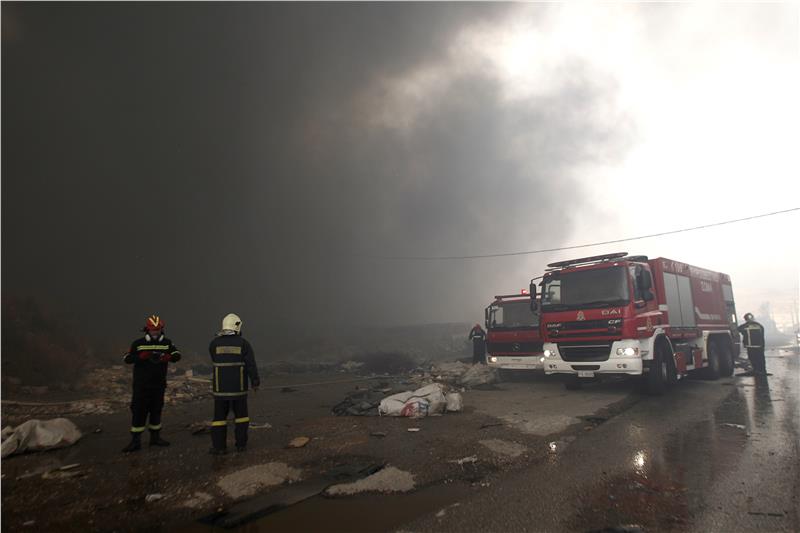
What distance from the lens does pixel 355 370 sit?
17672 mm

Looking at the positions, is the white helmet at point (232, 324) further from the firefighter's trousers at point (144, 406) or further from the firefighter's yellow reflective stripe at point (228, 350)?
the firefighter's trousers at point (144, 406)

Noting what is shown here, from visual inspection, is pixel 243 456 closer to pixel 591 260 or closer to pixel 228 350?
pixel 228 350

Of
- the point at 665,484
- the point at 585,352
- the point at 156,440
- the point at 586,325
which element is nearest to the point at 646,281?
the point at 586,325

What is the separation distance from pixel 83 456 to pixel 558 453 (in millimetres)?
5564

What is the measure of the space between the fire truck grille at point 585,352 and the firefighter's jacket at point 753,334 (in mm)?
6429

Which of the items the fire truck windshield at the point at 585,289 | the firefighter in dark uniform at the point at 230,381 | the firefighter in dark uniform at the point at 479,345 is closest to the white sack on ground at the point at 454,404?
the fire truck windshield at the point at 585,289

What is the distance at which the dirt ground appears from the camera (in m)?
3.50

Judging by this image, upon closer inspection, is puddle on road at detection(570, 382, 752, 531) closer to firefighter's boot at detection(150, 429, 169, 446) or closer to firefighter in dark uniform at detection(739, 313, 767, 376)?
firefighter's boot at detection(150, 429, 169, 446)

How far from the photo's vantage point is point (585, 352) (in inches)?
345

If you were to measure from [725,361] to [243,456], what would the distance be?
1303cm

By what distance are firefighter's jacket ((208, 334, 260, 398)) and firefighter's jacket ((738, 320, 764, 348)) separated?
13099 mm

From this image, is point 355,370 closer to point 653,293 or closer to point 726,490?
point 653,293

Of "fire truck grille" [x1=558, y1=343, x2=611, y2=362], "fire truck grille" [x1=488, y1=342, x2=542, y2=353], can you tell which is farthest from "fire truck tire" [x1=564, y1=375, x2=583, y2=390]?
"fire truck grille" [x1=488, y1=342, x2=542, y2=353]

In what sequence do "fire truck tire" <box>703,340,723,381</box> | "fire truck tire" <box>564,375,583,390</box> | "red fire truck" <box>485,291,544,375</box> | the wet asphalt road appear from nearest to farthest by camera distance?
the wet asphalt road, "fire truck tire" <box>564,375,583,390</box>, "fire truck tire" <box>703,340,723,381</box>, "red fire truck" <box>485,291,544,375</box>
